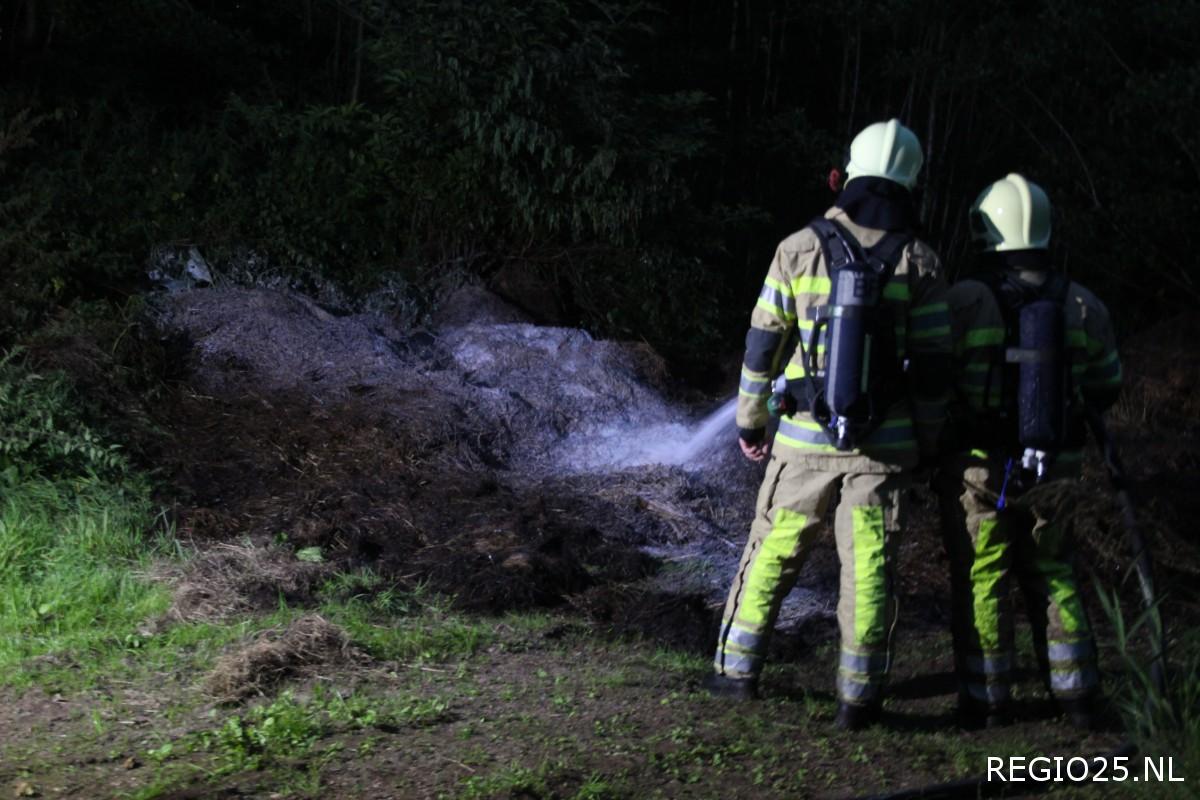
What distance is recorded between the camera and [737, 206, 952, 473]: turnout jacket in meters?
4.59

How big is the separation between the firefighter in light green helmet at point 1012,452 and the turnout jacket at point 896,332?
204 mm

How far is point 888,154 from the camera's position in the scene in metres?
4.59

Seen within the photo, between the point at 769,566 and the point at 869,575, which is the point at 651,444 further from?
the point at 869,575

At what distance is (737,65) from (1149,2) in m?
4.54

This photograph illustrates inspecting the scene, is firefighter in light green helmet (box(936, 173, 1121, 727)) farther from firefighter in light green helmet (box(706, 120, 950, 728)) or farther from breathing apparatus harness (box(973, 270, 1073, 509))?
firefighter in light green helmet (box(706, 120, 950, 728))

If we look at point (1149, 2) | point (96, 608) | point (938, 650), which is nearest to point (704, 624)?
point (938, 650)

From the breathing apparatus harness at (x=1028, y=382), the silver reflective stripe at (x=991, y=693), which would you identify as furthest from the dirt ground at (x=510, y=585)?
the breathing apparatus harness at (x=1028, y=382)

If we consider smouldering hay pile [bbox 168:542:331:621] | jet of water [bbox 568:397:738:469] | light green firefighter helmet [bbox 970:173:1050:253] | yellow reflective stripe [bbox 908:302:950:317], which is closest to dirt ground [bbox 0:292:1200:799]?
smouldering hay pile [bbox 168:542:331:621]

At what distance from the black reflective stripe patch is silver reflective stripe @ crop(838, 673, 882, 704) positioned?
1.14 m

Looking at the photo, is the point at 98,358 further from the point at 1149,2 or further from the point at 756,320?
the point at 1149,2

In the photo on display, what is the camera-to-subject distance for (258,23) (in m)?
13.5

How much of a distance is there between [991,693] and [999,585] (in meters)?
0.41

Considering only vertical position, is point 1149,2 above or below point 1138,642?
above

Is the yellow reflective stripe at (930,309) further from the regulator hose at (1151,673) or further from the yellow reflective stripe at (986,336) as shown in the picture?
the regulator hose at (1151,673)
